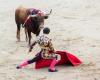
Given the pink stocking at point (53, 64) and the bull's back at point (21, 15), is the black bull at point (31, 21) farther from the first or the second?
the pink stocking at point (53, 64)

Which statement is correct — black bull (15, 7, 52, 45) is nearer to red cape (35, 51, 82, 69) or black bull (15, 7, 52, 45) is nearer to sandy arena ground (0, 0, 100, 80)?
sandy arena ground (0, 0, 100, 80)

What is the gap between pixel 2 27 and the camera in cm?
2141

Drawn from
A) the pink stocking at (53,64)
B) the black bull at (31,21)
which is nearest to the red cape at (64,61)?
the pink stocking at (53,64)

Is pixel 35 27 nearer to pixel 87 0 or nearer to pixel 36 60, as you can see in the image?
pixel 36 60

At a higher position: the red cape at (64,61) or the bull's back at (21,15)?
the bull's back at (21,15)

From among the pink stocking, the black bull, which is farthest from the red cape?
the black bull

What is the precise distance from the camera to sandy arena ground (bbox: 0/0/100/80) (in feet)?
42.4

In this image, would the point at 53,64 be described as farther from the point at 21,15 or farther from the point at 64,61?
the point at 21,15

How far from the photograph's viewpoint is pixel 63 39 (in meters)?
17.8

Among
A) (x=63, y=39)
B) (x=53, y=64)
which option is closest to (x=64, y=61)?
(x=53, y=64)

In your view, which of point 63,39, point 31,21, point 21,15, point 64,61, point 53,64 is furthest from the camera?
point 63,39

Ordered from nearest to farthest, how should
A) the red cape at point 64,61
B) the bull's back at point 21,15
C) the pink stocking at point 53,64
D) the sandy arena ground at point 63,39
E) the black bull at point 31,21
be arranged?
the sandy arena ground at point 63,39 → the pink stocking at point 53,64 → the red cape at point 64,61 → the black bull at point 31,21 → the bull's back at point 21,15

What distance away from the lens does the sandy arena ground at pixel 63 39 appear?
42.4 feet

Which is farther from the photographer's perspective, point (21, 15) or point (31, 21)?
point (21, 15)
